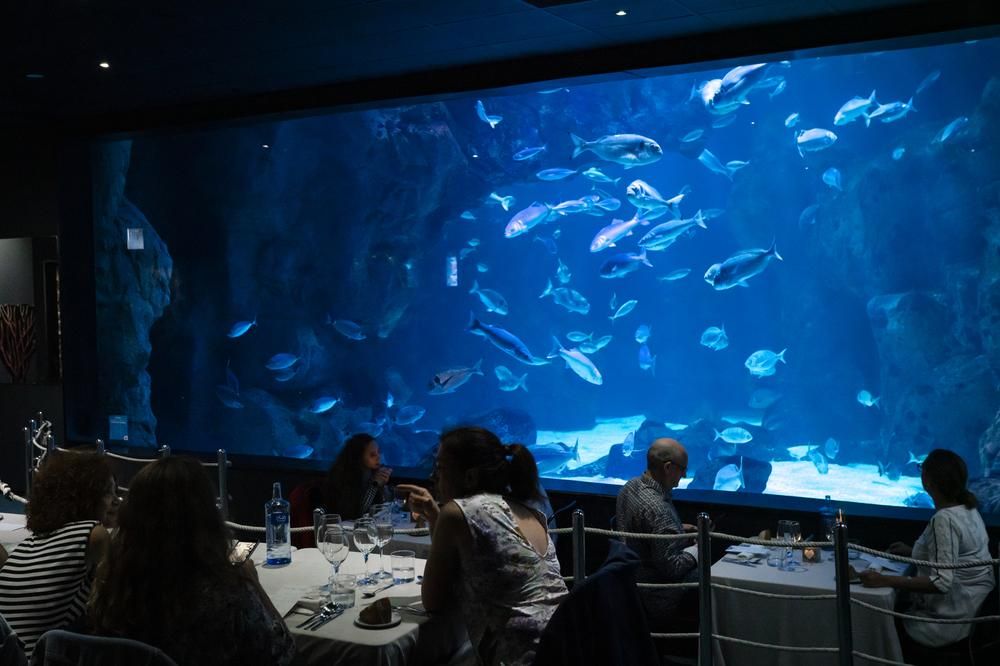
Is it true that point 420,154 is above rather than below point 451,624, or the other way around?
above

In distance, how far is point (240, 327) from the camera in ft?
33.2

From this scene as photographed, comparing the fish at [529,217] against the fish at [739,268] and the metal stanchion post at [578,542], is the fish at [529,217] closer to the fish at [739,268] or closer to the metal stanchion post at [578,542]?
the fish at [739,268]

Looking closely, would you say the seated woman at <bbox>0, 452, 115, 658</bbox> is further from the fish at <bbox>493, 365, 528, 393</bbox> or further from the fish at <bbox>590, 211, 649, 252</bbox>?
the fish at <bbox>493, 365, 528, 393</bbox>

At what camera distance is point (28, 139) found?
9828 millimetres

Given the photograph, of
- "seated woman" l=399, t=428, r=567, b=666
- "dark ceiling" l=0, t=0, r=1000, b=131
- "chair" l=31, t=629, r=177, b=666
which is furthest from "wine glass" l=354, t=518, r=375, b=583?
"dark ceiling" l=0, t=0, r=1000, b=131

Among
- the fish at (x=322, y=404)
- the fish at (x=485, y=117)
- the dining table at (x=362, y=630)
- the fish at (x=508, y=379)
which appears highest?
the fish at (x=485, y=117)

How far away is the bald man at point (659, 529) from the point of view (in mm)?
4762

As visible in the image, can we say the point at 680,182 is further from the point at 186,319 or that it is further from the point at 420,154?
the point at 186,319

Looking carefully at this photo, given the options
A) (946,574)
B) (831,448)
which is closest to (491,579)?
(946,574)

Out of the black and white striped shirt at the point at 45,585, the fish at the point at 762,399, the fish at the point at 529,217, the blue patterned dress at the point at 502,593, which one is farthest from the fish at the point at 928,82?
the black and white striped shirt at the point at 45,585

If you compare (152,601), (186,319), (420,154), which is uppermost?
(420,154)

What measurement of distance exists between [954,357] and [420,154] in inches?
239

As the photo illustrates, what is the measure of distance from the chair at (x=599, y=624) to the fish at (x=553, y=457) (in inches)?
295

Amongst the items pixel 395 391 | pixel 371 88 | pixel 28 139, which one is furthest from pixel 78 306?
pixel 371 88
